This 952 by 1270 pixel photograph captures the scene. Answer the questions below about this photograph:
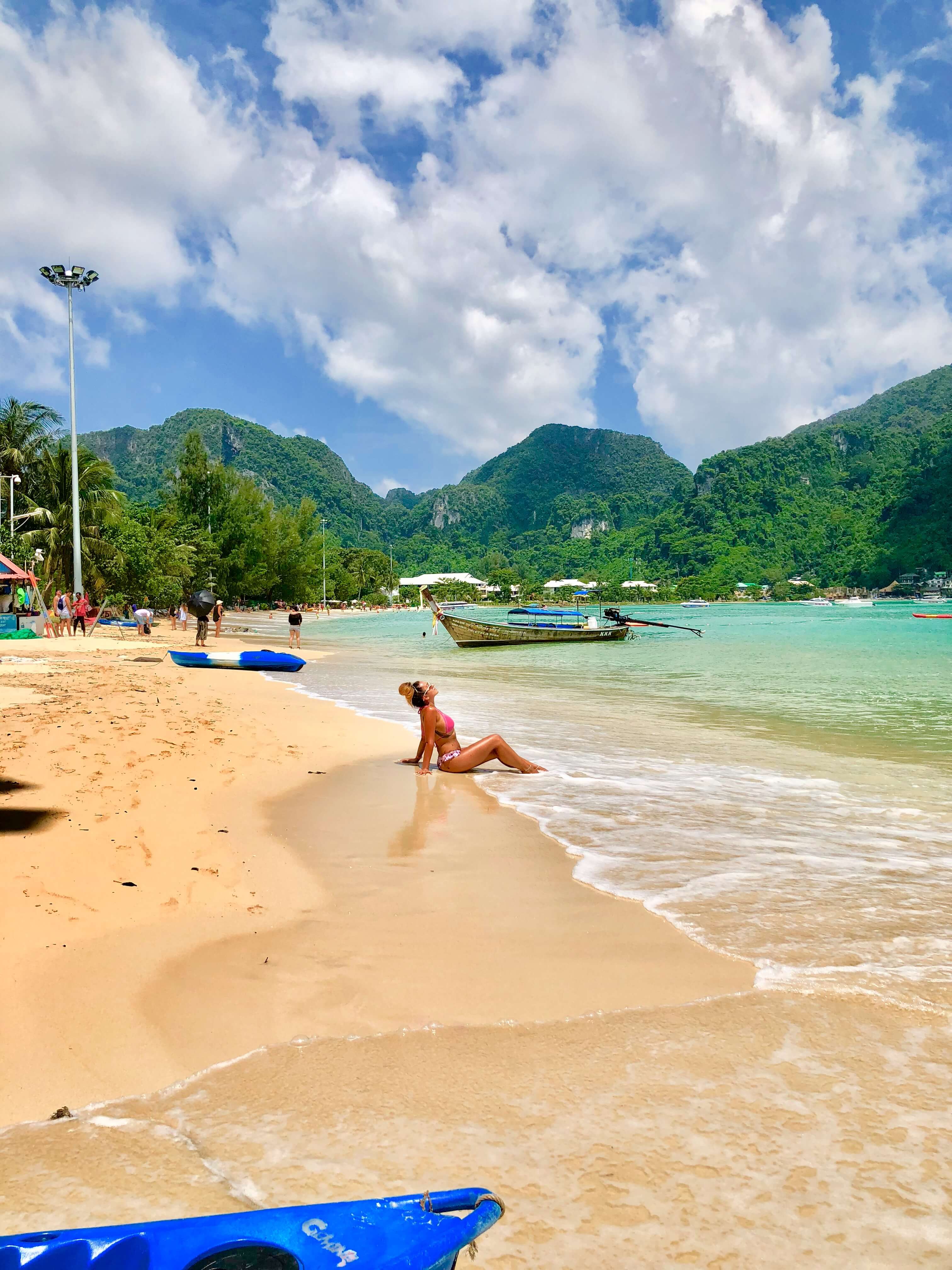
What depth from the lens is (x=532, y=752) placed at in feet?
31.5

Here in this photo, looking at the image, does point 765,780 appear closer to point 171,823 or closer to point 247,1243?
point 171,823

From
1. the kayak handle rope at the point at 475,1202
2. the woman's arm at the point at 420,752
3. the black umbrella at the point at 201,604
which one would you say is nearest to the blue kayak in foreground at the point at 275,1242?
the kayak handle rope at the point at 475,1202

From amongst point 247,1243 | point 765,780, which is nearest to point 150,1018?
point 247,1243

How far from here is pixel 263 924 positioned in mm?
4078

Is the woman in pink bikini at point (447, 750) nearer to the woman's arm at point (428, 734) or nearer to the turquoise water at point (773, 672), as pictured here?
the woman's arm at point (428, 734)

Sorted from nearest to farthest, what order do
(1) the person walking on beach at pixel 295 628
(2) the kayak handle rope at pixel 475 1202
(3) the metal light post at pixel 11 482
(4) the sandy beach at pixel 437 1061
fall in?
1. (2) the kayak handle rope at pixel 475 1202
2. (4) the sandy beach at pixel 437 1061
3. (1) the person walking on beach at pixel 295 628
4. (3) the metal light post at pixel 11 482

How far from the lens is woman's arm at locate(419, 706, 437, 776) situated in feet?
27.1

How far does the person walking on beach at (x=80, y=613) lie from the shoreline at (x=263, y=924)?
23.6 m

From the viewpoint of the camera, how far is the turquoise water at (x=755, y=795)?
4051 mm

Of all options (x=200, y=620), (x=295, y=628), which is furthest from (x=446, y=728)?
(x=295, y=628)

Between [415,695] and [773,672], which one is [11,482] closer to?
[773,672]

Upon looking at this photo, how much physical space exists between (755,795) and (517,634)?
28972 mm

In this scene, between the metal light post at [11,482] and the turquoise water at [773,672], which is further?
the metal light post at [11,482]

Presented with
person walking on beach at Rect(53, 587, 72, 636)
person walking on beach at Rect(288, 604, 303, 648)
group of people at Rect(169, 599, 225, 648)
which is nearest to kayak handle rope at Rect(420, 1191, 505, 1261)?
group of people at Rect(169, 599, 225, 648)
